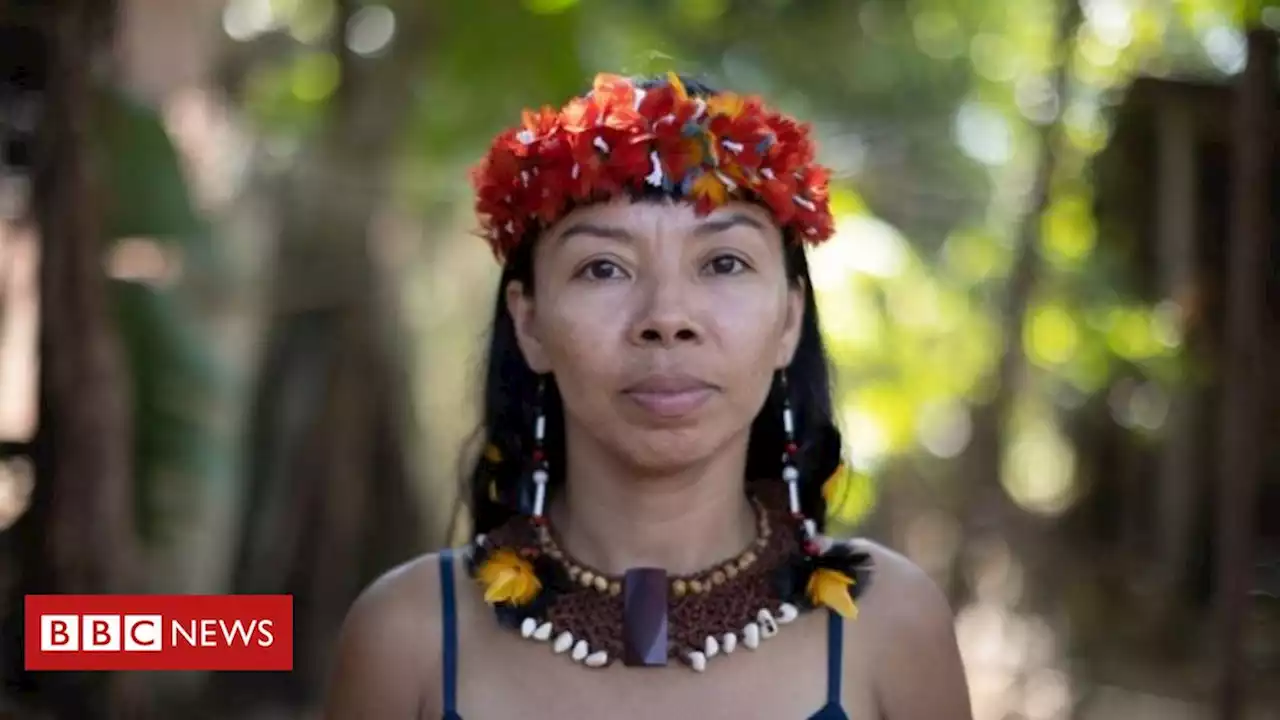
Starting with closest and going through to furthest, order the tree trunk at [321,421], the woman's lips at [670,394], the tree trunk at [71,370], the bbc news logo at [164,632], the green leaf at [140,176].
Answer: the woman's lips at [670,394] → the bbc news logo at [164,632] → the tree trunk at [71,370] → the green leaf at [140,176] → the tree trunk at [321,421]

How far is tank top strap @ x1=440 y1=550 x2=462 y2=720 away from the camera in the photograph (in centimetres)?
130

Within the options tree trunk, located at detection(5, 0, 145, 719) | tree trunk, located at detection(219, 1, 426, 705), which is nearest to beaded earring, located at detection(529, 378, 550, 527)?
tree trunk, located at detection(5, 0, 145, 719)

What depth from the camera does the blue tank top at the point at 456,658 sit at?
130 centimetres

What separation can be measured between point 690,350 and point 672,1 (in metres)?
3.06

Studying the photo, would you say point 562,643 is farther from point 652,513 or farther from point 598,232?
point 598,232

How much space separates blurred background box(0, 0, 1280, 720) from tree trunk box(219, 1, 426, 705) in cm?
1

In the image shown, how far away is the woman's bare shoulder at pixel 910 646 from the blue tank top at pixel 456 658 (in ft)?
0.06

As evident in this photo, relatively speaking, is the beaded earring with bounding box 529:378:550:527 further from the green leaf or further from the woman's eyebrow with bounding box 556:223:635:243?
the green leaf

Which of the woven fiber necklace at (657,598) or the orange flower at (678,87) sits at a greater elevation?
the orange flower at (678,87)

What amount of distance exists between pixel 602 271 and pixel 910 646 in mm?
515

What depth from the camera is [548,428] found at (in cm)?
147

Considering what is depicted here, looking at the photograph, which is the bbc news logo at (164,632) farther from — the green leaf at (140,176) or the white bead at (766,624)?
the green leaf at (140,176)

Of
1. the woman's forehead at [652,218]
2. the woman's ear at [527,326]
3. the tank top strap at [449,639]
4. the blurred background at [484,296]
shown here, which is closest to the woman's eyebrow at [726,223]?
the woman's forehead at [652,218]

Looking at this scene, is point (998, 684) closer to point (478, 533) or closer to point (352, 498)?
point (352, 498)
